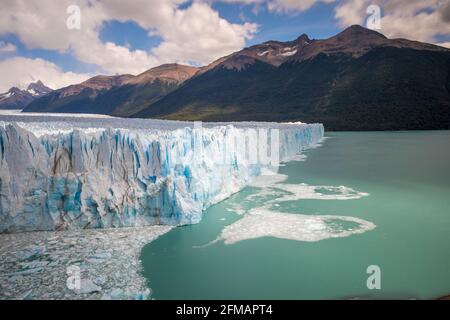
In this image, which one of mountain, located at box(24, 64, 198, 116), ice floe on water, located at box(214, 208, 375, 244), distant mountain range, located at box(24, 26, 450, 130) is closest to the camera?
ice floe on water, located at box(214, 208, 375, 244)

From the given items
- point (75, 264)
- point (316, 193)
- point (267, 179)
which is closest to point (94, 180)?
point (75, 264)

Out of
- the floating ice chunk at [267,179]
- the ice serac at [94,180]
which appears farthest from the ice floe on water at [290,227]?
the floating ice chunk at [267,179]

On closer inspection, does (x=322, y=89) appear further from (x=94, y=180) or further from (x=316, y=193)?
(x=94, y=180)

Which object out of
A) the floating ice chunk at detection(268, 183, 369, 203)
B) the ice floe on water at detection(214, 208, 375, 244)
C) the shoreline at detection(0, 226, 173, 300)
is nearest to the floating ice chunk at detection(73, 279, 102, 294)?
the shoreline at detection(0, 226, 173, 300)

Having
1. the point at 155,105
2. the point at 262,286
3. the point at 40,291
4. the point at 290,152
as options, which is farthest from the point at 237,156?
the point at 155,105

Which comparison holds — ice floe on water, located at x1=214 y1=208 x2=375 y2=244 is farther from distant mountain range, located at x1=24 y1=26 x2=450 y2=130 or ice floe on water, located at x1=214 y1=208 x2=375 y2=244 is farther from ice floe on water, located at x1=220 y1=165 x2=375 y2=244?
distant mountain range, located at x1=24 y1=26 x2=450 y2=130
